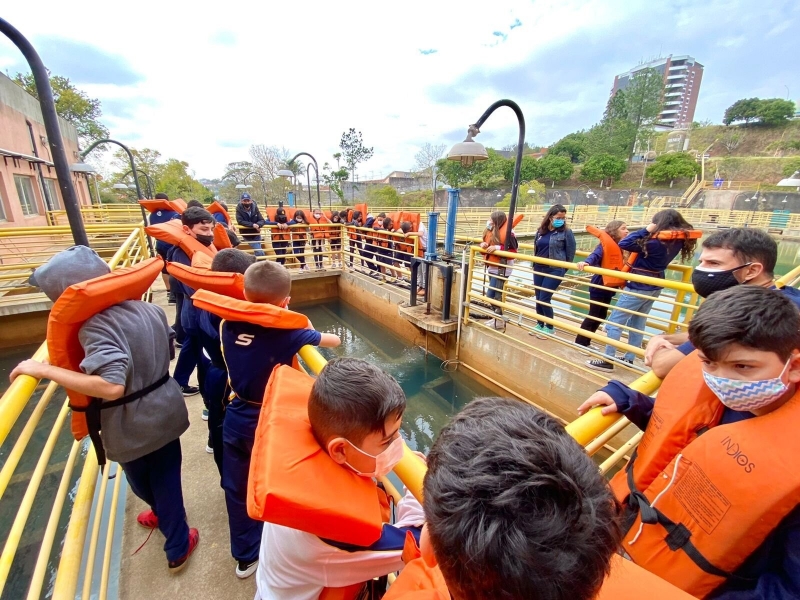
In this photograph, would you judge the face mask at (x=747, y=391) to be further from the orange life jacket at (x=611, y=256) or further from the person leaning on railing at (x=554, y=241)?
the person leaning on railing at (x=554, y=241)

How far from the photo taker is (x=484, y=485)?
463mm

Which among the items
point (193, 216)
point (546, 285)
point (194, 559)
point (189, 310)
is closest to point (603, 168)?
point (546, 285)

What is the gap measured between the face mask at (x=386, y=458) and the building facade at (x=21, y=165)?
53.3 ft

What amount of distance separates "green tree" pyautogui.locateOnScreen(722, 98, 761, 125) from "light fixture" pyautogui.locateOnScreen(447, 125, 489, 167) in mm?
72032

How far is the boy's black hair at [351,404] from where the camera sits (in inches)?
38.2

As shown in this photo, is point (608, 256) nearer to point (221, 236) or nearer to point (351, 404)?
point (351, 404)

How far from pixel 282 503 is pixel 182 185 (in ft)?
131

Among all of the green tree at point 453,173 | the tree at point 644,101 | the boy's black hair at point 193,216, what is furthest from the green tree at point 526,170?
the boy's black hair at point 193,216

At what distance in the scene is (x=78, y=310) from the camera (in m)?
1.34

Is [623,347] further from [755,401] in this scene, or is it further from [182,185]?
[182,185]

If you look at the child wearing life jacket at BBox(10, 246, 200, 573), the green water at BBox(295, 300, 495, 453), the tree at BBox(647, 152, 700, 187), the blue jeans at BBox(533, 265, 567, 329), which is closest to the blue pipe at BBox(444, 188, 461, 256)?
the blue jeans at BBox(533, 265, 567, 329)

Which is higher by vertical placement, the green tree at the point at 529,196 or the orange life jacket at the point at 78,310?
the green tree at the point at 529,196

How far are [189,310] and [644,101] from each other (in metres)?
62.5

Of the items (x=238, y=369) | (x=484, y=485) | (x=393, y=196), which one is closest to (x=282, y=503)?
(x=484, y=485)
